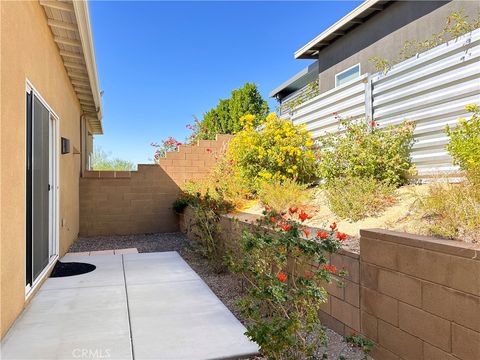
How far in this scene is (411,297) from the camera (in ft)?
7.59

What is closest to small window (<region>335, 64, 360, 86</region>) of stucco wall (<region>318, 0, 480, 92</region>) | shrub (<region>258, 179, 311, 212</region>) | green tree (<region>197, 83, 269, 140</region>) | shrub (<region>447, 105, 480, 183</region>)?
stucco wall (<region>318, 0, 480, 92</region>)

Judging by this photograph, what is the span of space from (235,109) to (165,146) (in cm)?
610

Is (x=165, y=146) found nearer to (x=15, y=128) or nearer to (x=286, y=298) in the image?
(x=15, y=128)

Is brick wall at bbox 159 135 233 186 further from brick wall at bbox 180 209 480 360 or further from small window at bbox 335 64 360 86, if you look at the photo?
brick wall at bbox 180 209 480 360

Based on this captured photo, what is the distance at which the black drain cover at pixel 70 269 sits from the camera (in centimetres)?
522

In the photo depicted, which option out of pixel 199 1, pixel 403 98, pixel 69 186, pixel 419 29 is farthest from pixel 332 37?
pixel 69 186

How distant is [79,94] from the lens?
8781 mm

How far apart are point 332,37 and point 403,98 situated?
6054 millimetres

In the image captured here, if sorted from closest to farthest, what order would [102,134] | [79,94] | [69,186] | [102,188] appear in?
[69,186]
[79,94]
[102,188]
[102,134]

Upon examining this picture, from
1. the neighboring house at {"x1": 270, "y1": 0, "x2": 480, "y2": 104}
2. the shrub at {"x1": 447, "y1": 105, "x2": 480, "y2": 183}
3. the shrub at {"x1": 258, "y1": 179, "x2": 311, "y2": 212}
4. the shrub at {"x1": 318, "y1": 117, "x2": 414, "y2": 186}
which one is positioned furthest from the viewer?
the neighboring house at {"x1": 270, "y1": 0, "x2": 480, "y2": 104}

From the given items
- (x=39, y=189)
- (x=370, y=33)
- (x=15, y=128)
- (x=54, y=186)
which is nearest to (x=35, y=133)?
(x=39, y=189)

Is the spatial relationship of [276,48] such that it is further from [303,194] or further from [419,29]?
[303,194]

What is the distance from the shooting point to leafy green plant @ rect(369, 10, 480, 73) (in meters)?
5.62

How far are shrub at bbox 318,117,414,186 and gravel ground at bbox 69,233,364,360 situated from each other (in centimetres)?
231
